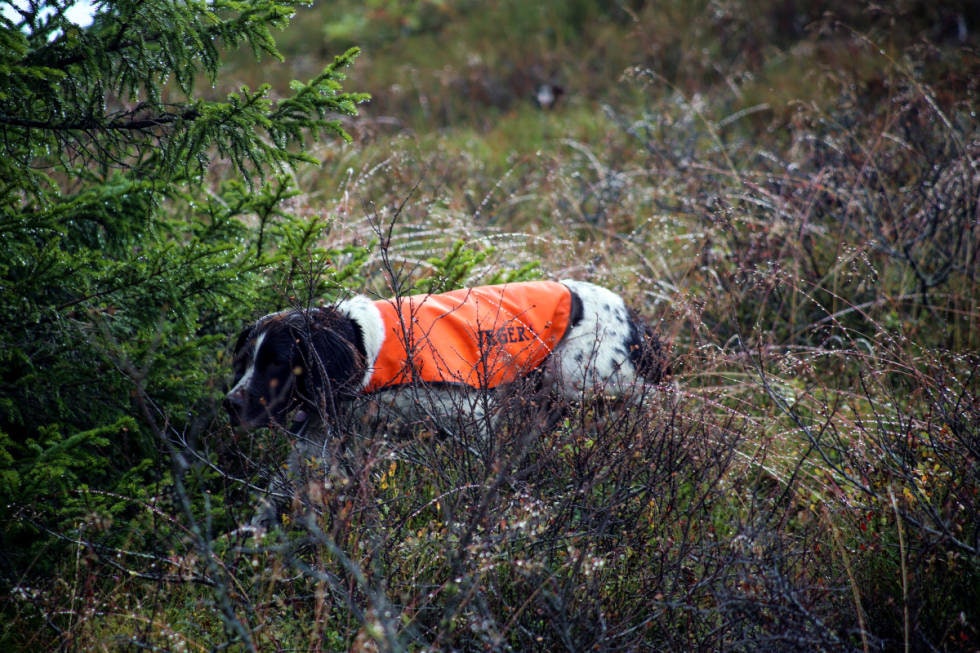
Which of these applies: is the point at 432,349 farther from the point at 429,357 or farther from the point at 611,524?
the point at 611,524

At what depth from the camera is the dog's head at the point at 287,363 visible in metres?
2.81

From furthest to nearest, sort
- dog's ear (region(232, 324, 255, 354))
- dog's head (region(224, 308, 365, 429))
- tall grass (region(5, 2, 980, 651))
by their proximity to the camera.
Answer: dog's ear (region(232, 324, 255, 354)) → dog's head (region(224, 308, 365, 429)) → tall grass (region(5, 2, 980, 651))

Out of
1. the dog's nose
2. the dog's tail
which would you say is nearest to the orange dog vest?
the dog's tail

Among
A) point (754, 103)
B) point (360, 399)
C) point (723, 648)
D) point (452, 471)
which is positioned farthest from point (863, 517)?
point (754, 103)

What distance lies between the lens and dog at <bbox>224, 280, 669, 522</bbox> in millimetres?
2703

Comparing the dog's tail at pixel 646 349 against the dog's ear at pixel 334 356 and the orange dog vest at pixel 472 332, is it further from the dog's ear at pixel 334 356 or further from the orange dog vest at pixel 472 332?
the dog's ear at pixel 334 356

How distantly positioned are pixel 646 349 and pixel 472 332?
0.71 m

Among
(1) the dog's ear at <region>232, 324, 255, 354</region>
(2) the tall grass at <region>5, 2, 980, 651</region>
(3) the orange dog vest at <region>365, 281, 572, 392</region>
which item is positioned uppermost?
(1) the dog's ear at <region>232, 324, 255, 354</region>

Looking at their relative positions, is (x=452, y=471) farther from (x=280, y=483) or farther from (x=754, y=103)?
(x=754, y=103)

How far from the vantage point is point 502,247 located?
15.1ft

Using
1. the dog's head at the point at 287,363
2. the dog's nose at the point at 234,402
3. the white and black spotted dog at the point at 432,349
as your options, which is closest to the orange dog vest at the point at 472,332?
the white and black spotted dog at the point at 432,349

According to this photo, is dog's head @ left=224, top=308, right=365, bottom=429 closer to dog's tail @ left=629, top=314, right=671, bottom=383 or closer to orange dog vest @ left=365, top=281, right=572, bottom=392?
orange dog vest @ left=365, top=281, right=572, bottom=392

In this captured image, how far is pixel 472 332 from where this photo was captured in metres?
3.00

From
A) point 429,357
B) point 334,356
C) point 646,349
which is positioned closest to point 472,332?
point 429,357
